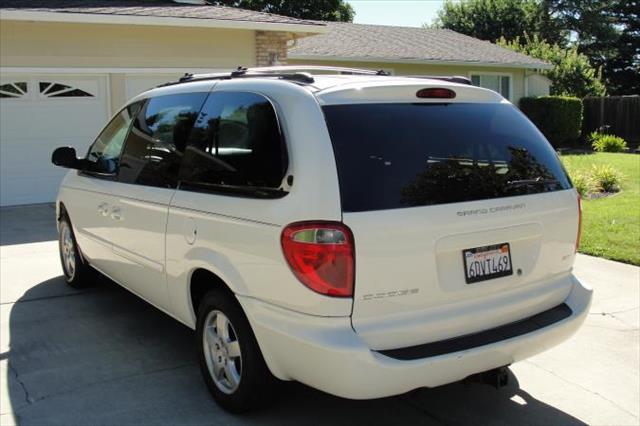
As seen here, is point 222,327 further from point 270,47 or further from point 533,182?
point 270,47

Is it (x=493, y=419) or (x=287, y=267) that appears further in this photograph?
(x=493, y=419)

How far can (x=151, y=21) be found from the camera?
1222cm

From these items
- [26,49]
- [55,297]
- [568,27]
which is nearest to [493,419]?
[55,297]

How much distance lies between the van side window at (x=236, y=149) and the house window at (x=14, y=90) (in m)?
9.01

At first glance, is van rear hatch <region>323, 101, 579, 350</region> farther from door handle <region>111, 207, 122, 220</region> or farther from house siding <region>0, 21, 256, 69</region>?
house siding <region>0, 21, 256, 69</region>

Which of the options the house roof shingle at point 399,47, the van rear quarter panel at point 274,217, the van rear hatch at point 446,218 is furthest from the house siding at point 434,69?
the van rear hatch at point 446,218

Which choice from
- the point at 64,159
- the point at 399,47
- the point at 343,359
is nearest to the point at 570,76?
the point at 399,47

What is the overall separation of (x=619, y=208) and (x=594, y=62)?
43246mm

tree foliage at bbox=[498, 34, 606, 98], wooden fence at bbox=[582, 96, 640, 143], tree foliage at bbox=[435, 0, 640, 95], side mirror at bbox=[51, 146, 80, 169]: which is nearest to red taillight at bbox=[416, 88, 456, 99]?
side mirror at bbox=[51, 146, 80, 169]

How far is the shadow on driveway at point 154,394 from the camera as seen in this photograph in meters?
3.82

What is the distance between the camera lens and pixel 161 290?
14.5 ft

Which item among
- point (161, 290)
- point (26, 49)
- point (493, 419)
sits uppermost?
point (26, 49)

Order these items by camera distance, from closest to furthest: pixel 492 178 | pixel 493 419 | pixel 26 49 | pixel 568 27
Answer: pixel 492 178 < pixel 493 419 < pixel 26 49 < pixel 568 27

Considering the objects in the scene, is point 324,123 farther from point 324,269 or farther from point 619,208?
point 619,208
